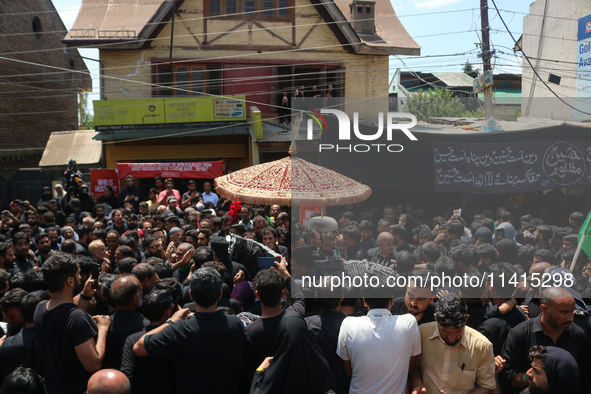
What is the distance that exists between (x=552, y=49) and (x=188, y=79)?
1419 centimetres

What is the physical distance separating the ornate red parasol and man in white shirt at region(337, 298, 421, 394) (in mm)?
2240

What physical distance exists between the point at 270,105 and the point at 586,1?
11723mm

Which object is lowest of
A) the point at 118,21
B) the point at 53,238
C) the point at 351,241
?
the point at 53,238

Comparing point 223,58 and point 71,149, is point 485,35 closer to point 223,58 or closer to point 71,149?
point 223,58

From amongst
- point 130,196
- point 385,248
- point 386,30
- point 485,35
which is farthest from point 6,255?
point 386,30

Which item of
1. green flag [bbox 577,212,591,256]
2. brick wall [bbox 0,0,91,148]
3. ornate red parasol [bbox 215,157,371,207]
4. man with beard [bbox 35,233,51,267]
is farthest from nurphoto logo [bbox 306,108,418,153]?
brick wall [bbox 0,0,91,148]

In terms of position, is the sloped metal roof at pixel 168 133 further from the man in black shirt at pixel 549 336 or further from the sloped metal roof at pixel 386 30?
the man in black shirt at pixel 549 336

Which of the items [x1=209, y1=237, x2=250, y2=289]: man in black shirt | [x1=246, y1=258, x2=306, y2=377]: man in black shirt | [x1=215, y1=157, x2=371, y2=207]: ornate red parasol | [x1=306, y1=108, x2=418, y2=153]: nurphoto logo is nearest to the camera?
[x1=246, y1=258, x2=306, y2=377]: man in black shirt

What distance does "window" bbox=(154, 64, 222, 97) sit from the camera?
17.2 metres

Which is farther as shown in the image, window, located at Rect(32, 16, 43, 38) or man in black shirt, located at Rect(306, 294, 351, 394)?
window, located at Rect(32, 16, 43, 38)

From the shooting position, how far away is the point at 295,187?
5.67 metres

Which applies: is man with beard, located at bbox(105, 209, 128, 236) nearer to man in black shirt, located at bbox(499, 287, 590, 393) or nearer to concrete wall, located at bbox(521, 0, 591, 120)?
man in black shirt, located at bbox(499, 287, 590, 393)

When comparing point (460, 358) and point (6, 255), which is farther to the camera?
point (6, 255)

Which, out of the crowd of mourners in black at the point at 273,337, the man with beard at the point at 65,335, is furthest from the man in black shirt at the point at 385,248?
the man with beard at the point at 65,335
